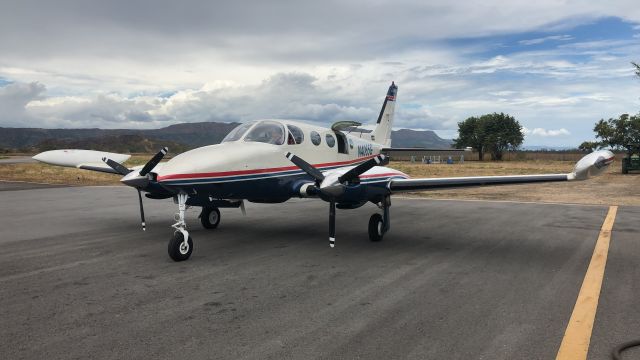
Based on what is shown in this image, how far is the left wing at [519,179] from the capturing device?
809cm

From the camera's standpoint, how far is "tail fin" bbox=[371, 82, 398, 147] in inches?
742

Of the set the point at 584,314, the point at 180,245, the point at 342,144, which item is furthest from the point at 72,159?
the point at 584,314

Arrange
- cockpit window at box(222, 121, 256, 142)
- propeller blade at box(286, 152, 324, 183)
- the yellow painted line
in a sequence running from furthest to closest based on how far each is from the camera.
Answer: cockpit window at box(222, 121, 256, 142)
propeller blade at box(286, 152, 324, 183)
the yellow painted line

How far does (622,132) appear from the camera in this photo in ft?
152

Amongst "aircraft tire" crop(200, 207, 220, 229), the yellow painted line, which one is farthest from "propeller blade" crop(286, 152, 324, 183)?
the yellow painted line

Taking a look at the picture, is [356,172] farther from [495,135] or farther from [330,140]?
[495,135]

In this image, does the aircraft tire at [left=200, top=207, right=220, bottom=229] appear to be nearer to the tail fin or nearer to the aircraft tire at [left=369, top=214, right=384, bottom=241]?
Result: the aircraft tire at [left=369, top=214, right=384, bottom=241]

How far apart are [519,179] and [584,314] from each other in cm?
470

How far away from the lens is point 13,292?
6406 mm

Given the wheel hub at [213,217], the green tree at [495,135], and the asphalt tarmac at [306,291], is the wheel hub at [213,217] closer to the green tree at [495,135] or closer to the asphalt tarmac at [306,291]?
the asphalt tarmac at [306,291]

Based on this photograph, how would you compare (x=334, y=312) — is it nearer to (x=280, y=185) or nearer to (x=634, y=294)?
(x=634, y=294)

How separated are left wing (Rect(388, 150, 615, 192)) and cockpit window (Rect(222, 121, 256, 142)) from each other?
3670 millimetres

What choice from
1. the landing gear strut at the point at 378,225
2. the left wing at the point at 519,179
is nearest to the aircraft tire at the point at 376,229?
the landing gear strut at the point at 378,225

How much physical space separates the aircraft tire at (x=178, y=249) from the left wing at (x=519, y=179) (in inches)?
186
